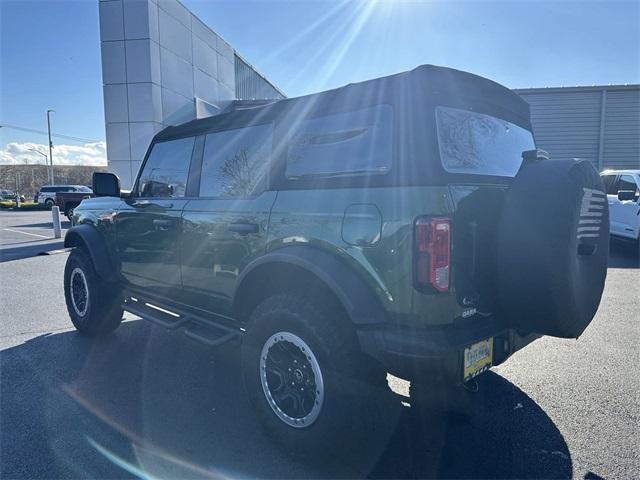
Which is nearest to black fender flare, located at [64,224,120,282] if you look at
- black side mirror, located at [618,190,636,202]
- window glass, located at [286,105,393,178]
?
window glass, located at [286,105,393,178]

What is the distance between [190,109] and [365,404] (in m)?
16.2

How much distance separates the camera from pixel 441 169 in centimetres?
205

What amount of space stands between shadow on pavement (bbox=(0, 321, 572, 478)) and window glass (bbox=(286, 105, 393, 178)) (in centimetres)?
164

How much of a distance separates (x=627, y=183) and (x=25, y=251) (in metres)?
15.0

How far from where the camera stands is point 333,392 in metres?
2.14

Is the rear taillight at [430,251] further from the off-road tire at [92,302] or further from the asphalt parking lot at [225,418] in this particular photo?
the off-road tire at [92,302]

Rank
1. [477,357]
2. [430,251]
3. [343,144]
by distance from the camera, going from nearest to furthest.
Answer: [430,251] < [477,357] < [343,144]

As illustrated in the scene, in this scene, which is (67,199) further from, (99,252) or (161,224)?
(161,224)

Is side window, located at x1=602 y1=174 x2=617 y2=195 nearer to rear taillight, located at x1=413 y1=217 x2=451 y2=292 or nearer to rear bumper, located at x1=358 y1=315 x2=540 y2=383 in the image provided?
rear bumper, located at x1=358 y1=315 x2=540 y2=383

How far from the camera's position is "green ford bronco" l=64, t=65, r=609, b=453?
1.97 meters

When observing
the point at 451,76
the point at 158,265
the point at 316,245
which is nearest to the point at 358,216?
the point at 316,245

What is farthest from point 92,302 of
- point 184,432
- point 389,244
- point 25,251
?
point 25,251

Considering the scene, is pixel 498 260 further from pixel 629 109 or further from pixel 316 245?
pixel 629 109

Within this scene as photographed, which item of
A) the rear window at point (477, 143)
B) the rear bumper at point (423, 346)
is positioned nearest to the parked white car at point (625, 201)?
the rear window at point (477, 143)
